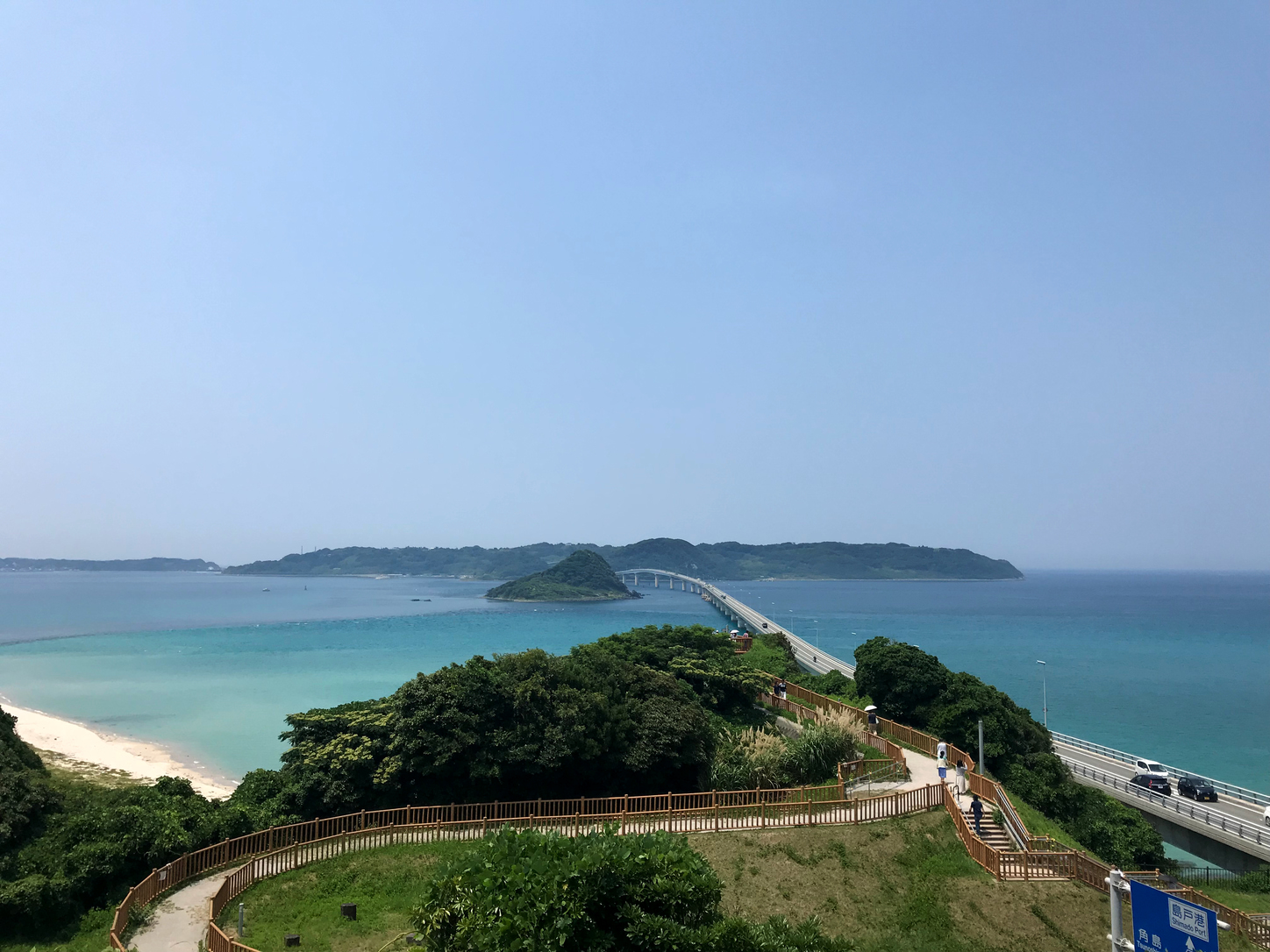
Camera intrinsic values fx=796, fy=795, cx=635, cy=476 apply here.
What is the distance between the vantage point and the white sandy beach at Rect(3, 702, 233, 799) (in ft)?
131

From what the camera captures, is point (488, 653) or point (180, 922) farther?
point (488, 653)

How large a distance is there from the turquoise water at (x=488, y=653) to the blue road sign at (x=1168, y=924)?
45.1 metres

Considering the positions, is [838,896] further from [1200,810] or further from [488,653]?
[488,653]

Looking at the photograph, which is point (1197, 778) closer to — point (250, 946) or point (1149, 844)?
point (1149, 844)

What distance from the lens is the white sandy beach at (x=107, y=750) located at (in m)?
39.9

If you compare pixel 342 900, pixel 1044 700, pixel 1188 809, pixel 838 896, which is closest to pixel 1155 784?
pixel 1188 809

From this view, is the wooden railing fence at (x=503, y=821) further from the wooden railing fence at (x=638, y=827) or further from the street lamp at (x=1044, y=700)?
the street lamp at (x=1044, y=700)

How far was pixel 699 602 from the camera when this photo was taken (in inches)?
7485

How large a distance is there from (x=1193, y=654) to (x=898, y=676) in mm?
77467

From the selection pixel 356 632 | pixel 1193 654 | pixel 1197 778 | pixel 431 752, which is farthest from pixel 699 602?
pixel 431 752

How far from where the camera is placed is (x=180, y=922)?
14.4 m

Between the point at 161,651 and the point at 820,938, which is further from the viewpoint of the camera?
the point at 161,651

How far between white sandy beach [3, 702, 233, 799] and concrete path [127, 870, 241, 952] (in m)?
23.8

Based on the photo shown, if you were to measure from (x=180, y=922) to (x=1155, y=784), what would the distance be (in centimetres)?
3905
